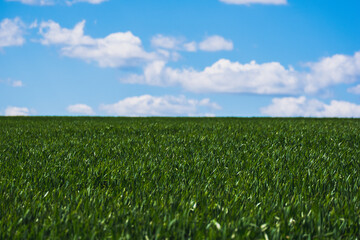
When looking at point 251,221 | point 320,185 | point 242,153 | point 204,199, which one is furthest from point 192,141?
point 251,221

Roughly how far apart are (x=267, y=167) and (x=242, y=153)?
1339 millimetres

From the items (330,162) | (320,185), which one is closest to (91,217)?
(320,185)

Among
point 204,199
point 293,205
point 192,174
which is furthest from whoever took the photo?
point 192,174

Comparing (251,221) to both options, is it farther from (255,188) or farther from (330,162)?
(330,162)

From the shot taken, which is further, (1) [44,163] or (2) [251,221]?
(1) [44,163]

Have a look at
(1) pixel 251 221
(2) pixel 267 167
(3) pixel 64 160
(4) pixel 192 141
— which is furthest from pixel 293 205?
(4) pixel 192 141

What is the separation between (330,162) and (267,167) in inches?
45.8

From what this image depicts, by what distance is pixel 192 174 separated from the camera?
4738 millimetres

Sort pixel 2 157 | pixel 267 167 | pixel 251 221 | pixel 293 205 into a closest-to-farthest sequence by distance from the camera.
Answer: pixel 251 221 < pixel 293 205 < pixel 267 167 < pixel 2 157

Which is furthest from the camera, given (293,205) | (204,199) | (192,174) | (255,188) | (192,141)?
(192,141)

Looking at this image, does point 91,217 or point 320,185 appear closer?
point 91,217

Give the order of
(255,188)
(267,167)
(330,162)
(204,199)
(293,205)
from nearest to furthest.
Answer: (293,205) < (204,199) < (255,188) < (267,167) < (330,162)

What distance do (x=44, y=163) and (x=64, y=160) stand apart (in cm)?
33

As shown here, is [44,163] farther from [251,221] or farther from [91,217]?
[251,221]
